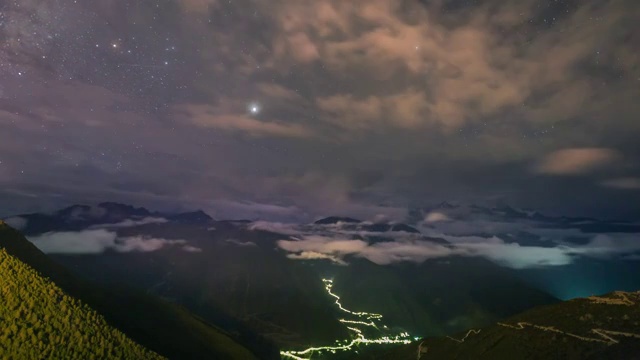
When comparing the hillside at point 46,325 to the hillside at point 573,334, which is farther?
the hillside at point 573,334

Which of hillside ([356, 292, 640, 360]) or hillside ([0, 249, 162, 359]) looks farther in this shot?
hillside ([356, 292, 640, 360])

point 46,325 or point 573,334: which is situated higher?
point 573,334

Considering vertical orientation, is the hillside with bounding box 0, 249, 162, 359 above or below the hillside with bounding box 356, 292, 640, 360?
below

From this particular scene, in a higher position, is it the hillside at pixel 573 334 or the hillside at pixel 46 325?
the hillside at pixel 573 334

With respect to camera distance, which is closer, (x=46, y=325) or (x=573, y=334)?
(x=46, y=325)

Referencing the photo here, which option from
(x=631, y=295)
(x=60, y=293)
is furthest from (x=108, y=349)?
(x=631, y=295)
